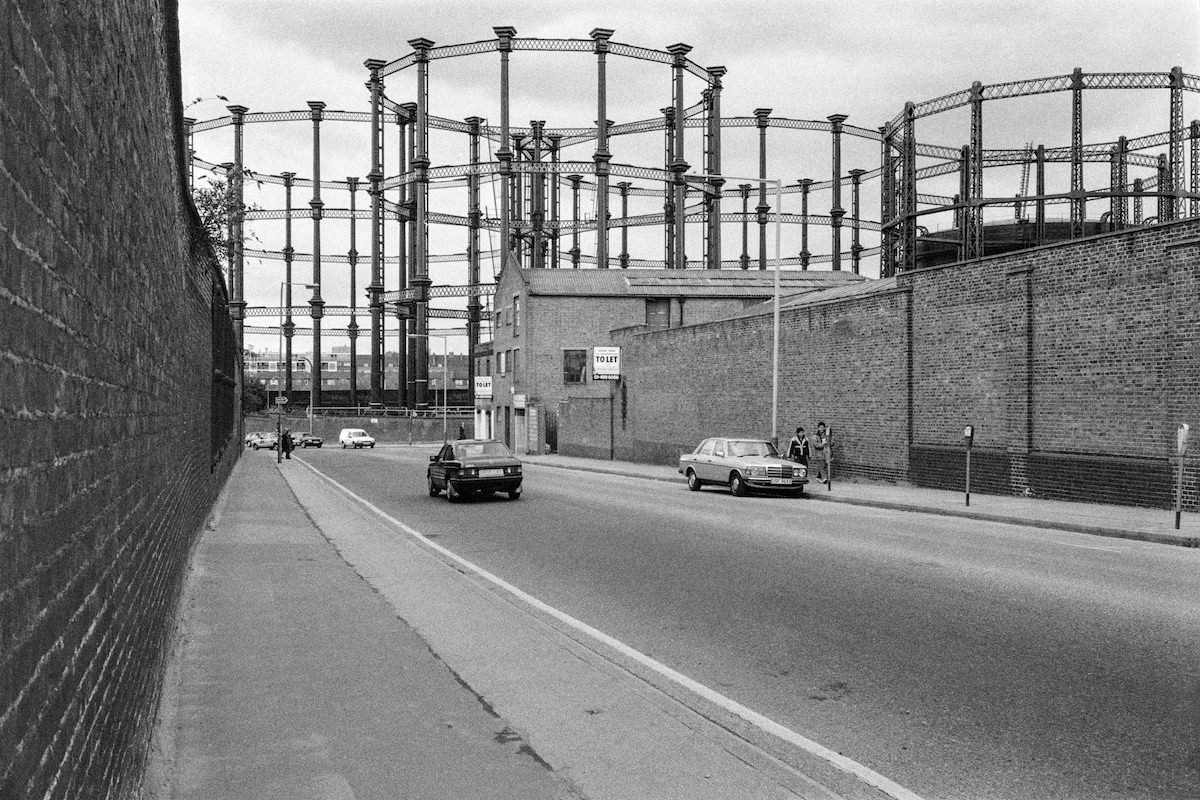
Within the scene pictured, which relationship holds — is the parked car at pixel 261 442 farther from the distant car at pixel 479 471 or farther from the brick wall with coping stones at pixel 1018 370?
the distant car at pixel 479 471

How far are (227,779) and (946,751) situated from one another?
12.8 feet

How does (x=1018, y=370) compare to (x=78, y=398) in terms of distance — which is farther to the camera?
(x=1018, y=370)

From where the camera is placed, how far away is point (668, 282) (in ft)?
187

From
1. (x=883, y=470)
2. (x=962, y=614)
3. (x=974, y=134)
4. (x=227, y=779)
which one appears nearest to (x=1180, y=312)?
(x=883, y=470)

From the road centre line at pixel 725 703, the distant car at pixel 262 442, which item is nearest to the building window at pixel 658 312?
the distant car at pixel 262 442

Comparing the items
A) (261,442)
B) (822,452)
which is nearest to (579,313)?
(822,452)

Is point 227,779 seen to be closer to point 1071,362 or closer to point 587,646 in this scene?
point 587,646

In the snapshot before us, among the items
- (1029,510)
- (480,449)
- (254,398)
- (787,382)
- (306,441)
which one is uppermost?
(787,382)

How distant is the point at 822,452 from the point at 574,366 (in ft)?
92.6

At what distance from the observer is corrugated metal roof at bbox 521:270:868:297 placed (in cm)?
5528

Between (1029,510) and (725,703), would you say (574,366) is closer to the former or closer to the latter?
(1029,510)

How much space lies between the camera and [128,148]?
4.49 meters

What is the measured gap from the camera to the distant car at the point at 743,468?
24.1 m

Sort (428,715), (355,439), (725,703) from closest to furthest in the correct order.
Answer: (428,715) → (725,703) → (355,439)
